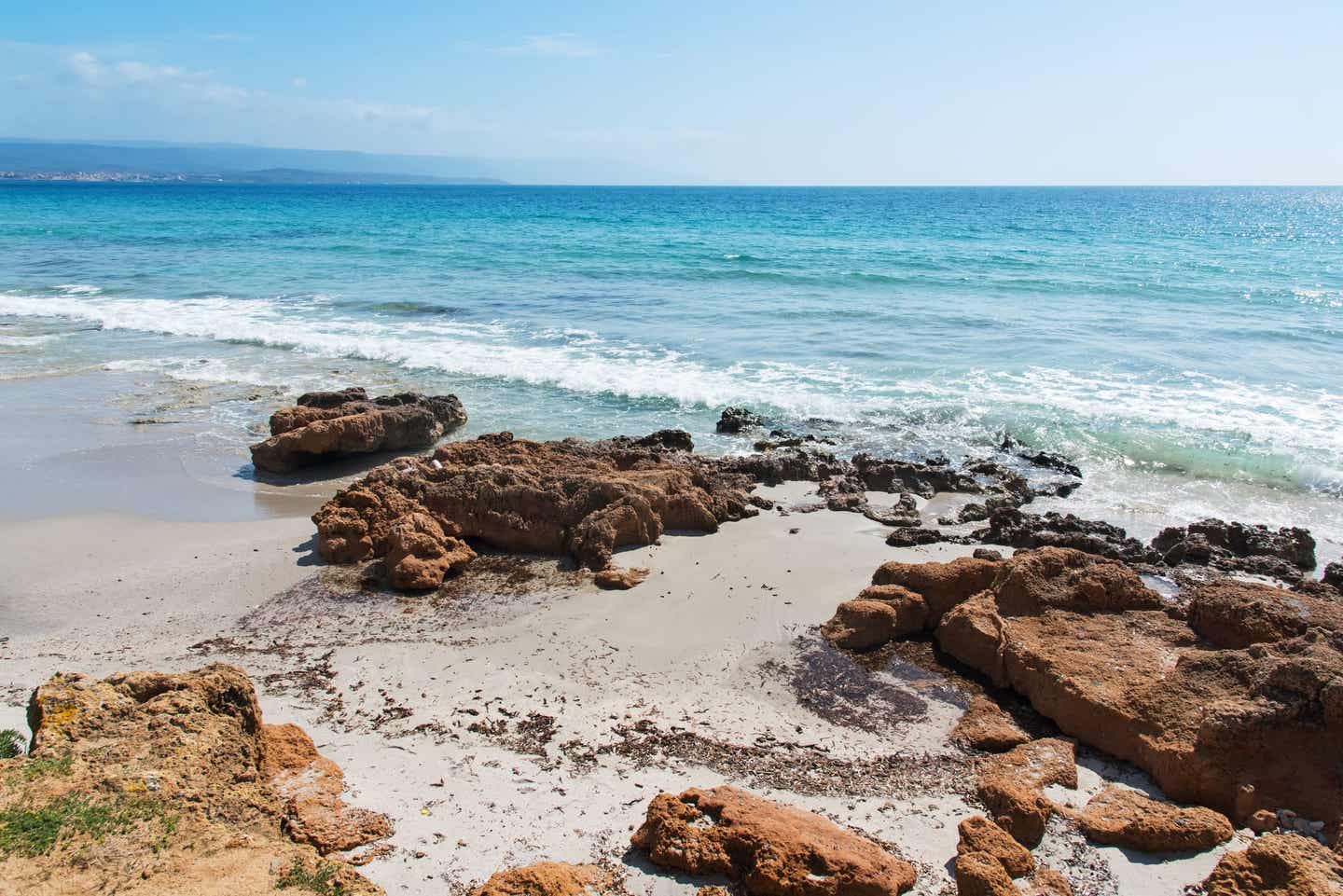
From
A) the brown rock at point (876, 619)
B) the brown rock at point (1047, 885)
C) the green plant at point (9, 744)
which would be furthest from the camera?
the brown rock at point (876, 619)

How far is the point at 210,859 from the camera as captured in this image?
3.66 metres

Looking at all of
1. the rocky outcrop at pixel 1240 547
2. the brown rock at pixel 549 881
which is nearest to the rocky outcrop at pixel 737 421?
the rocky outcrop at pixel 1240 547

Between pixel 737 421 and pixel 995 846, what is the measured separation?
8.59m

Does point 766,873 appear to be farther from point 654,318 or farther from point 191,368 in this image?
point 654,318

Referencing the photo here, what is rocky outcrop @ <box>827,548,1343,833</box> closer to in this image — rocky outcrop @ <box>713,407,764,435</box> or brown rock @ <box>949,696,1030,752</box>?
brown rock @ <box>949,696,1030,752</box>

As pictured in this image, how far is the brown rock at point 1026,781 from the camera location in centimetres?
463

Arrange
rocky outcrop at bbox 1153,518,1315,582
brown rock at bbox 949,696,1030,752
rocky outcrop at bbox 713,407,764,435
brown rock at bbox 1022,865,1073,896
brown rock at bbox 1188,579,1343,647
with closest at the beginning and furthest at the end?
brown rock at bbox 1022,865,1073,896, brown rock at bbox 949,696,1030,752, brown rock at bbox 1188,579,1343,647, rocky outcrop at bbox 1153,518,1315,582, rocky outcrop at bbox 713,407,764,435

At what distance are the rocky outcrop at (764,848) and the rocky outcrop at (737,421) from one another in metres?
8.27

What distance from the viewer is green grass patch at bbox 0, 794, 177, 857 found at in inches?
137

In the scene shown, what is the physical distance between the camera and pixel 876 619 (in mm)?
6621

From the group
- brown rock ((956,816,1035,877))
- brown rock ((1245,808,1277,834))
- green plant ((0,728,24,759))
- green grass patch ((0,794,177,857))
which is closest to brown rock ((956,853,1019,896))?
brown rock ((956,816,1035,877))

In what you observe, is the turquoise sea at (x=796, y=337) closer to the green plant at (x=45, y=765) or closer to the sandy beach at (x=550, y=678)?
the sandy beach at (x=550, y=678)

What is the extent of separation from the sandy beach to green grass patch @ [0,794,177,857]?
106 cm

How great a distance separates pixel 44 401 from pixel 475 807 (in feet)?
40.0
